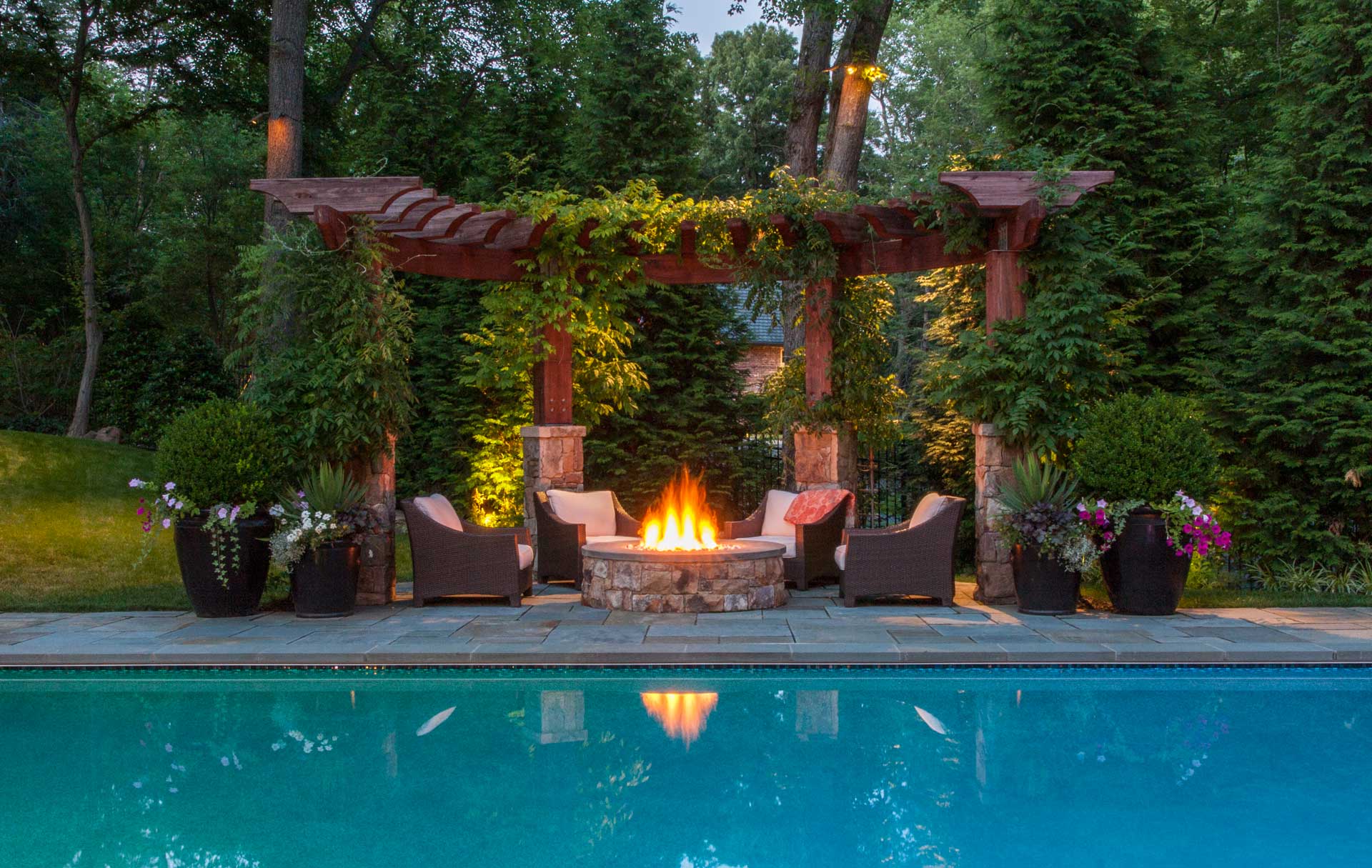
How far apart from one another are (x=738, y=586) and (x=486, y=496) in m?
6.00

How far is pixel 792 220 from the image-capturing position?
8.52 m

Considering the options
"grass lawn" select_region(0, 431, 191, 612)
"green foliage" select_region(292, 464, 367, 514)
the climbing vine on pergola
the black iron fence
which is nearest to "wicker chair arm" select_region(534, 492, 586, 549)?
the climbing vine on pergola

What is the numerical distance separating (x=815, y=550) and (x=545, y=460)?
8.58 feet

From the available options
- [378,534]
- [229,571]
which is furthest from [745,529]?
[229,571]

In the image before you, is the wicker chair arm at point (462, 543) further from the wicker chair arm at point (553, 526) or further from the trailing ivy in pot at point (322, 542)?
the wicker chair arm at point (553, 526)

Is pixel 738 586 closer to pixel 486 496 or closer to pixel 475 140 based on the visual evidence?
pixel 486 496

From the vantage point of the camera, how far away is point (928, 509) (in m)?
7.67

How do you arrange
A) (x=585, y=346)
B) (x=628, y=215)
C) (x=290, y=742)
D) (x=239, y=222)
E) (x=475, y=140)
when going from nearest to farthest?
(x=290, y=742) → (x=628, y=215) → (x=585, y=346) → (x=475, y=140) → (x=239, y=222)

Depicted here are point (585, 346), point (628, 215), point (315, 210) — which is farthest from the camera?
point (585, 346)

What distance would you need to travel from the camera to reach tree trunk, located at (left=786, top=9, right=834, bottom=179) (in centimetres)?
1209

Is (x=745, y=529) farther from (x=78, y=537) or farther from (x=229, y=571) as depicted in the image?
(x=78, y=537)

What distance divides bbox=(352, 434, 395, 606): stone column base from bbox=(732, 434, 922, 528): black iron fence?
16.6ft

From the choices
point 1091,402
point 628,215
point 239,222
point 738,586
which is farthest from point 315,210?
point 239,222

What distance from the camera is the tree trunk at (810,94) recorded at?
1209cm
